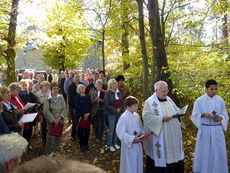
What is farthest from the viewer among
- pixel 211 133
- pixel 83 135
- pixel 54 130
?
pixel 83 135

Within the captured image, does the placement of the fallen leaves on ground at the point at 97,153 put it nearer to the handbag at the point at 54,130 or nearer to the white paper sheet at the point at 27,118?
the handbag at the point at 54,130

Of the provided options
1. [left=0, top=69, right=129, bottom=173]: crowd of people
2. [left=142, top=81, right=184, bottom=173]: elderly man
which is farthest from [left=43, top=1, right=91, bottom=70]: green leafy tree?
[left=142, top=81, right=184, bottom=173]: elderly man

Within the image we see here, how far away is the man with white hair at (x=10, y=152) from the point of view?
5.03ft

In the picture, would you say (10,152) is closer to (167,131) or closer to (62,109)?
(167,131)

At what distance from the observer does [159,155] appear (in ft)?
12.1

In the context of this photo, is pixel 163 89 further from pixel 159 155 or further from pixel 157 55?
pixel 157 55

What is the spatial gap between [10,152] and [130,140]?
2.34 m

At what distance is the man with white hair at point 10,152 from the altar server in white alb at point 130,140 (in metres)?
2.22

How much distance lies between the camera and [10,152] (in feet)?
5.17

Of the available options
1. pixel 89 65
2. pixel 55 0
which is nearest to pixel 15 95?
pixel 55 0

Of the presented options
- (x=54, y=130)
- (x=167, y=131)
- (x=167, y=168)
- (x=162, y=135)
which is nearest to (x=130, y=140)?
(x=162, y=135)

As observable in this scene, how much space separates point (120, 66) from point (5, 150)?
10540 mm

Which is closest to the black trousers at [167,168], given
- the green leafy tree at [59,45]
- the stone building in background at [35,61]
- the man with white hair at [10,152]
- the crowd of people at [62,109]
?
the crowd of people at [62,109]

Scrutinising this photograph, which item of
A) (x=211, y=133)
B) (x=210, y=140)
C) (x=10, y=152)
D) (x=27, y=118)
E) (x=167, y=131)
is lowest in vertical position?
(x=210, y=140)
